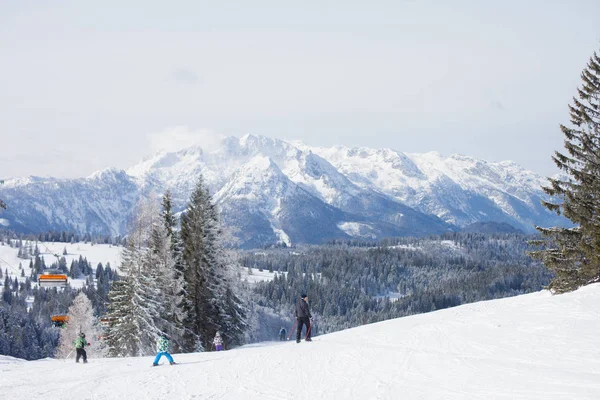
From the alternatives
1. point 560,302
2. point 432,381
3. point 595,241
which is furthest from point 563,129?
point 432,381

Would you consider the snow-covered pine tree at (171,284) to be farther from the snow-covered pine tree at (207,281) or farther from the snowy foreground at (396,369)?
the snowy foreground at (396,369)

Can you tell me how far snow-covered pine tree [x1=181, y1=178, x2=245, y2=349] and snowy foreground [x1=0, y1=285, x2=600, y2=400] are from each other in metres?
16.3

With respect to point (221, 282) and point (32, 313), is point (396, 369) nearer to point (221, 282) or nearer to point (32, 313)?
point (221, 282)

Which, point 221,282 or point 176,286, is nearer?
point 176,286

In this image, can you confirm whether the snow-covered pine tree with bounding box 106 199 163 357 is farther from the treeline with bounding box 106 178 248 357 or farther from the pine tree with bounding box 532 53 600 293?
the pine tree with bounding box 532 53 600 293

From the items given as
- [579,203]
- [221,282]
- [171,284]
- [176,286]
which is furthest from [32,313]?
[579,203]

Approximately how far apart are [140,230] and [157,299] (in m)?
5.64

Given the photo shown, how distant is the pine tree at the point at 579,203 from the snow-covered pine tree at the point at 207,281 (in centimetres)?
2210

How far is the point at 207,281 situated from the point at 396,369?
25920 millimetres

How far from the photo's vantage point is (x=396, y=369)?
17516 mm

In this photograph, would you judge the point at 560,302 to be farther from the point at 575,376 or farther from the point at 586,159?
the point at 575,376

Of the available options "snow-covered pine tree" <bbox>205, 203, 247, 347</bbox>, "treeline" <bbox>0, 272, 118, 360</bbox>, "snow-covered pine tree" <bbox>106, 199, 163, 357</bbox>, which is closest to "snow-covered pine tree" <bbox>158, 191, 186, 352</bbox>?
"snow-covered pine tree" <bbox>106, 199, 163, 357</bbox>

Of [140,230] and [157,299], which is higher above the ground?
[140,230]

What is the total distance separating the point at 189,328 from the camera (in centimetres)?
4044
